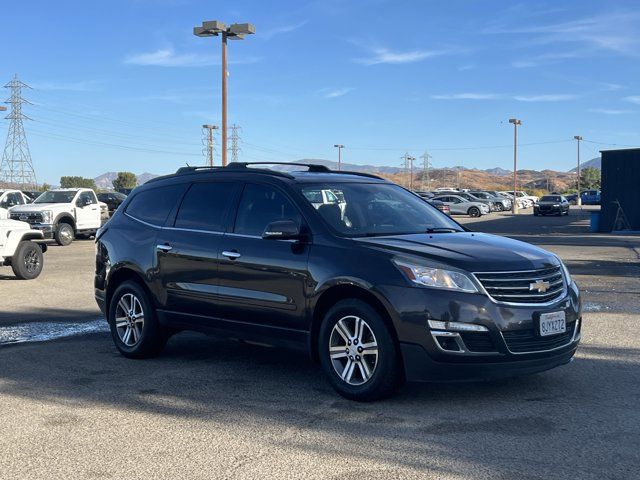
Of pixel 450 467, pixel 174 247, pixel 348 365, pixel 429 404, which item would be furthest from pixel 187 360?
pixel 450 467

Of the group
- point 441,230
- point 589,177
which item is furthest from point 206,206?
point 589,177

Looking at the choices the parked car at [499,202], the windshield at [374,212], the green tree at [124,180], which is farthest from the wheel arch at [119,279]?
the green tree at [124,180]

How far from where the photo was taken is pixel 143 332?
7336mm

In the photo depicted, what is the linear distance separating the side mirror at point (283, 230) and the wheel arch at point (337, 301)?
535 millimetres

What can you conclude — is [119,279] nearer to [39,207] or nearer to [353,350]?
[353,350]

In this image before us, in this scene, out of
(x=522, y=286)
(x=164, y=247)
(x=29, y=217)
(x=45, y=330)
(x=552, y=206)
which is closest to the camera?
(x=522, y=286)

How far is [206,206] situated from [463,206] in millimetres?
47453

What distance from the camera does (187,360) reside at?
742 cm

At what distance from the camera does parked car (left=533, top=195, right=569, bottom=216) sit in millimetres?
52125

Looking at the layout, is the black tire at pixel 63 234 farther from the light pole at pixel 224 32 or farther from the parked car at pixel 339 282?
the parked car at pixel 339 282

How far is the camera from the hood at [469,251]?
18.0ft

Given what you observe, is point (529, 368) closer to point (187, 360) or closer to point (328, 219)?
point (328, 219)

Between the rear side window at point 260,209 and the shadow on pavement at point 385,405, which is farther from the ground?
the rear side window at point 260,209

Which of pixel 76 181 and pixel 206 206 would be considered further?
pixel 76 181
